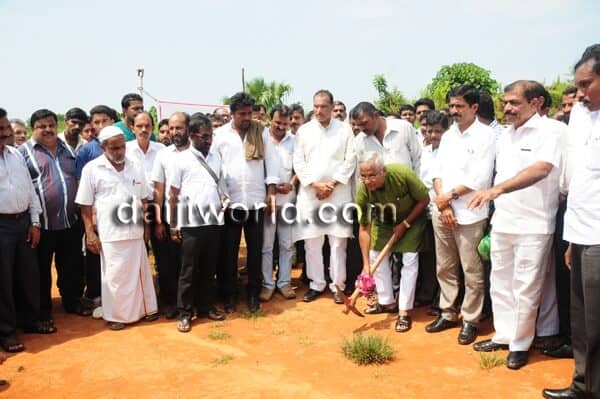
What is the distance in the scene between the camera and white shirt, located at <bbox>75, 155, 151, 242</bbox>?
519 centimetres

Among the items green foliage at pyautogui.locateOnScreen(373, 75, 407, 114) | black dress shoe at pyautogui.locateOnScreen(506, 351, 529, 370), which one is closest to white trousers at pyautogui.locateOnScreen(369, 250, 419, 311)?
black dress shoe at pyautogui.locateOnScreen(506, 351, 529, 370)

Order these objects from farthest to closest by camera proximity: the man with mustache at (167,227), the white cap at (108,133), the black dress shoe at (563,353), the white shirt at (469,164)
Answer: the man with mustache at (167,227) < the white cap at (108,133) < the white shirt at (469,164) < the black dress shoe at (563,353)

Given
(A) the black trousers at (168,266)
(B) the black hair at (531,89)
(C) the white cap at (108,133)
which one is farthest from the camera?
(A) the black trousers at (168,266)

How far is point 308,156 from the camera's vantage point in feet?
19.7

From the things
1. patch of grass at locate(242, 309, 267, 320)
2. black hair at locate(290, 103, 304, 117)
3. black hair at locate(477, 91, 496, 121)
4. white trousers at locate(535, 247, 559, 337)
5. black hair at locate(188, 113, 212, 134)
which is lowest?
patch of grass at locate(242, 309, 267, 320)

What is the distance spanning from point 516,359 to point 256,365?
219 centimetres

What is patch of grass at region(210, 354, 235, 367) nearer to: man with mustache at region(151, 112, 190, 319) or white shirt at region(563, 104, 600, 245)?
man with mustache at region(151, 112, 190, 319)

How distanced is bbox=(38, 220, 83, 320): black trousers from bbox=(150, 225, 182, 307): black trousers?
861mm

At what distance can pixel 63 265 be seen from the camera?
5648mm

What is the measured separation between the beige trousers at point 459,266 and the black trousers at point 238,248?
2.10 m

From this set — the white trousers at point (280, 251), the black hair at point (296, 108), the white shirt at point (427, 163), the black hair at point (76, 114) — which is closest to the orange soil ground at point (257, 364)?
the white trousers at point (280, 251)

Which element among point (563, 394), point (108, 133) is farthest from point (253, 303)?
point (563, 394)

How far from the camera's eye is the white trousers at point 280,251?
6.21 m

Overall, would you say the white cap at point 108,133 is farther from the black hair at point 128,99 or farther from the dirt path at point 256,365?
the dirt path at point 256,365
